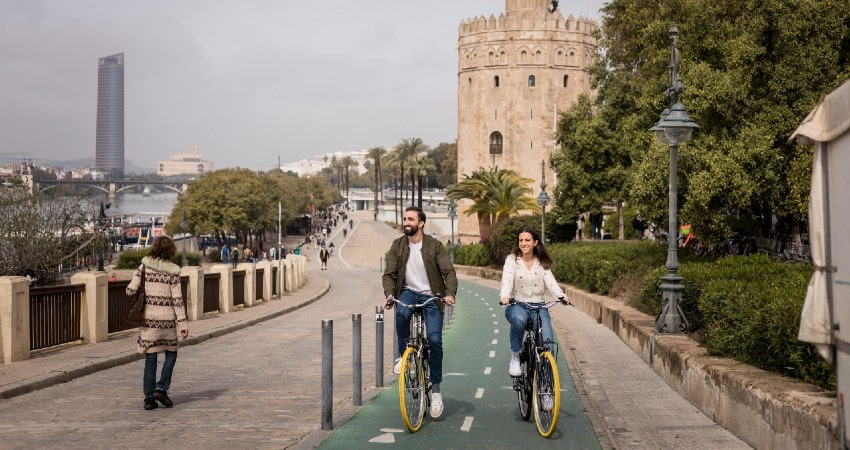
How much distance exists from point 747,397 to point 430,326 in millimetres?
2929

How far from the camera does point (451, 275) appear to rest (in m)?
10.0

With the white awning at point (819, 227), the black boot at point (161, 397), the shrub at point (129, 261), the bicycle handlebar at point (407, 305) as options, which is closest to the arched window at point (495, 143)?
the shrub at point (129, 261)

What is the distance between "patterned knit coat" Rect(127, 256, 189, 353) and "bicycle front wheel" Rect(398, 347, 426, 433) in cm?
269

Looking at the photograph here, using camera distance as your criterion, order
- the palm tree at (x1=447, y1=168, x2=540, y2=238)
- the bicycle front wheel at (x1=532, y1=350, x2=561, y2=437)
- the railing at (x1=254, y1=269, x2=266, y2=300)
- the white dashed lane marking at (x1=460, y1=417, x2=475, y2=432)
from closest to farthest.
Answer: the bicycle front wheel at (x1=532, y1=350, x2=561, y2=437) < the white dashed lane marking at (x1=460, y1=417, x2=475, y2=432) < the railing at (x1=254, y1=269, x2=266, y2=300) < the palm tree at (x1=447, y1=168, x2=540, y2=238)

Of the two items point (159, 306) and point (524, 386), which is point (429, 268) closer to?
point (524, 386)

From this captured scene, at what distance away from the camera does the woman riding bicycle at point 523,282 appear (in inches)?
392

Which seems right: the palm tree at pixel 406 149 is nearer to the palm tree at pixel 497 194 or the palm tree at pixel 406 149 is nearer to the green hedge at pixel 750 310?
the palm tree at pixel 497 194

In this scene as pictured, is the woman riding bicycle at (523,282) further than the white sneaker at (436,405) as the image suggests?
No

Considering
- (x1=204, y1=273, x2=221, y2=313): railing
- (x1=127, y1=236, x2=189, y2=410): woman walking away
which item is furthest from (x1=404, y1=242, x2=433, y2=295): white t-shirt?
(x1=204, y1=273, x2=221, y2=313): railing

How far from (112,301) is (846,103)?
1530cm

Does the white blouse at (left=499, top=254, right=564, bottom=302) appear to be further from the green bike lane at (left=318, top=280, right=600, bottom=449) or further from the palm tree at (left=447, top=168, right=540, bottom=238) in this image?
the palm tree at (left=447, top=168, right=540, bottom=238)

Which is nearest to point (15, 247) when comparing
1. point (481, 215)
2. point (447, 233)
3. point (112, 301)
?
point (481, 215)

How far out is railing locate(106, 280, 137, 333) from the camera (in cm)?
1877

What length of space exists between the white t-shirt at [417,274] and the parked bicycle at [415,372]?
0.57 feet
